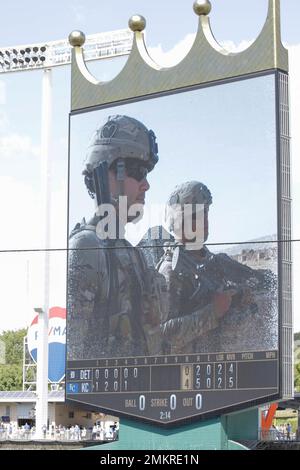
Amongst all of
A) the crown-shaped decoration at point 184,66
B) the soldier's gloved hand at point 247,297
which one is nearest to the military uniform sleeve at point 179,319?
the soldier's gloved hand at point 247,297

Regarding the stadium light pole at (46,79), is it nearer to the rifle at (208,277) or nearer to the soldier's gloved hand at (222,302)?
the rifle at (208,277)

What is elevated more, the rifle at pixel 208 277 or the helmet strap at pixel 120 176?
the helmet strap at pixel 120 176

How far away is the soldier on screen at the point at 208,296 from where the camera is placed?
20.5 meters

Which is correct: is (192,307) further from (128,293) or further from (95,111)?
(95,111)

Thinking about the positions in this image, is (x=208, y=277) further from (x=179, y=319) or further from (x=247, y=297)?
(x=179, y=319)

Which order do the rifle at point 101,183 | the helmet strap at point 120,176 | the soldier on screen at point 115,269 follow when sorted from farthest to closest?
the rifle at point 101,183
the helmet strap at point 120,176
the soldier on screen at point 115,269

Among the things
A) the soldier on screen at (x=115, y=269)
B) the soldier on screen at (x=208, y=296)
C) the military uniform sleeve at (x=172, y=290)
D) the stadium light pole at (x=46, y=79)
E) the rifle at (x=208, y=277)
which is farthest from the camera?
the stadium light pole at (x=46, y=79)

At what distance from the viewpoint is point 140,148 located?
22578mm

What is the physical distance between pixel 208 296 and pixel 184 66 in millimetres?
4697

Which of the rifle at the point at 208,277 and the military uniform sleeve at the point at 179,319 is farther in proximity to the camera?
the military uniform sleeve at the point at 179,319

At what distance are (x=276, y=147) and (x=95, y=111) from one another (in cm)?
475

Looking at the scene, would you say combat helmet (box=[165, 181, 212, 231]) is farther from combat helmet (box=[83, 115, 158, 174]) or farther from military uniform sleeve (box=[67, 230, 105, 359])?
military uniform sleeve (box=[67, 230, 105, 359])

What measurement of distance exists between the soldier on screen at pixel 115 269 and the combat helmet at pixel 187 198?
0.78 metres
